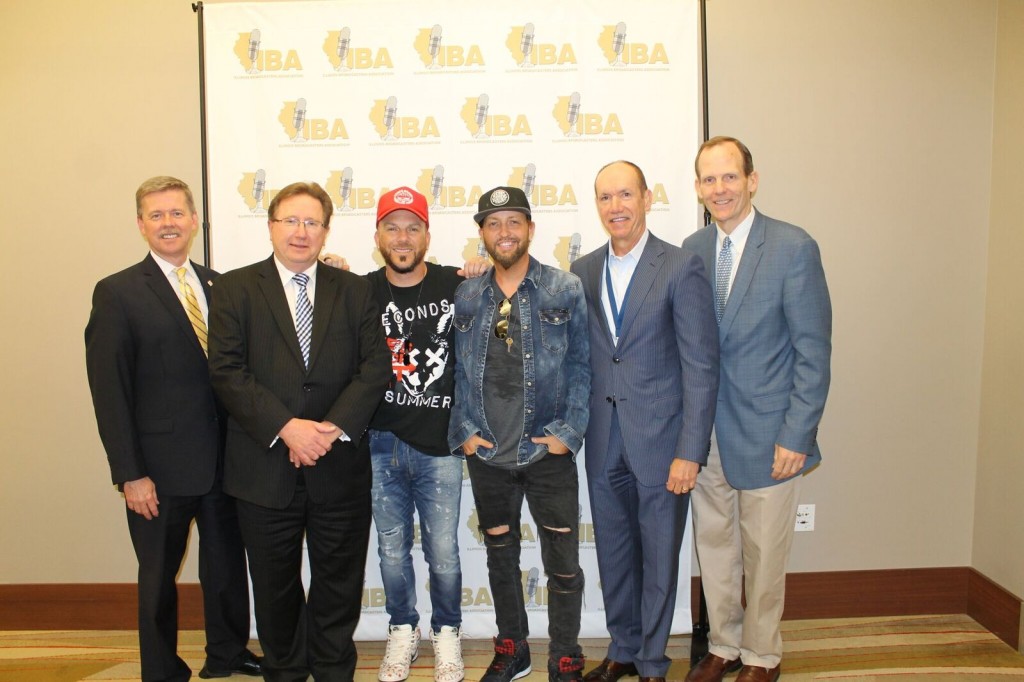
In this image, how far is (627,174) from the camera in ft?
8.29

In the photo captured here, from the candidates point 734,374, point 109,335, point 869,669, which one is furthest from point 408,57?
point 869,669

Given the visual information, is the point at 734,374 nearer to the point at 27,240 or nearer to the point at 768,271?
the point at 768,271

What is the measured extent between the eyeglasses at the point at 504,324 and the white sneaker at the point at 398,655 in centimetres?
130

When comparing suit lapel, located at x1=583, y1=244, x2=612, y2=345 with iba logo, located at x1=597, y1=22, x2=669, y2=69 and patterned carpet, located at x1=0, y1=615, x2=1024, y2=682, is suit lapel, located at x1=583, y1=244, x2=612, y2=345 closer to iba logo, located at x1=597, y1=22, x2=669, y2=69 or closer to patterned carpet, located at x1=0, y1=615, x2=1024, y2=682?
iba logo, located at x1=597, y1=22, x2=669, y2=69

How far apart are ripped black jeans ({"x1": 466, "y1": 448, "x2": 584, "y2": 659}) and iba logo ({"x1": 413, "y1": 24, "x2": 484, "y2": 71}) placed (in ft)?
5.83

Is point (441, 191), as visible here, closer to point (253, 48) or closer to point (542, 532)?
point (253, 48)

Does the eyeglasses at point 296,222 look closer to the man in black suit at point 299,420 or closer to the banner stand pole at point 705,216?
the man in black suit at point 299,420

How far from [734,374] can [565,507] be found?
799mm

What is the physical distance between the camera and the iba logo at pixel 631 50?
10.2ft

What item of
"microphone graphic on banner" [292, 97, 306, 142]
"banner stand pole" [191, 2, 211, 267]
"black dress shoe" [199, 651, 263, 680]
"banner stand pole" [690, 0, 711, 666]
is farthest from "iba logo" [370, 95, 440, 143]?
"black dress shoe" [199, 651, 263, 680]

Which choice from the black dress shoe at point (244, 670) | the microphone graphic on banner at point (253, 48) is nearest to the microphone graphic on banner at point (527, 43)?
the microphone graphic on banner at point (253, 48)

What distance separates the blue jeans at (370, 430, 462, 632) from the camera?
9.05 ft

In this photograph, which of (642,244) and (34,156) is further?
(34,156)

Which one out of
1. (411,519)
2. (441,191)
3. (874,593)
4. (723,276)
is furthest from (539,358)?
(874,593)
